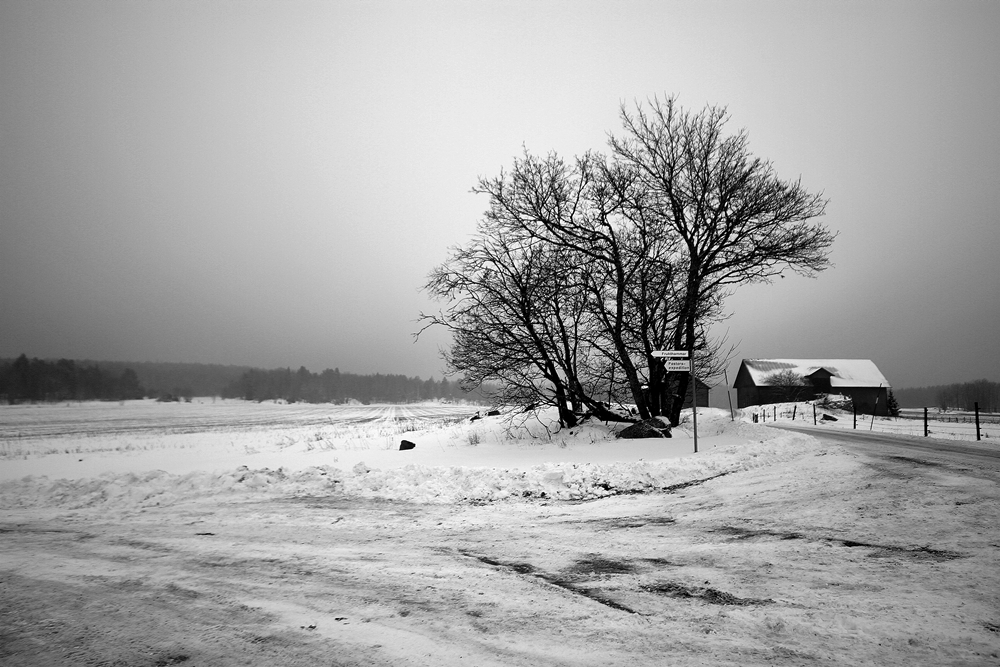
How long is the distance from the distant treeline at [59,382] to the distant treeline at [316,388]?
42246 millimetres

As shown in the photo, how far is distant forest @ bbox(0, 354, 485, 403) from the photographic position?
7431cm

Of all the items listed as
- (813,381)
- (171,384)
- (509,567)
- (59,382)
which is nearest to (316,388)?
(171,384)

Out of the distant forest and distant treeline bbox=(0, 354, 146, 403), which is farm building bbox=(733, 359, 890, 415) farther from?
distant treeline bbox=(0, 354, 146, 403)

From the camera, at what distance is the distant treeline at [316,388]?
148625mm

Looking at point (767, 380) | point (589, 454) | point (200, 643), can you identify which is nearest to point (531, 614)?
point (200, 643)

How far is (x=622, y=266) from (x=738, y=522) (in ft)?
40.1

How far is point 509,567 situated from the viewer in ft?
15.8

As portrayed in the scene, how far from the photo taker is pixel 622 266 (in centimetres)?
1734

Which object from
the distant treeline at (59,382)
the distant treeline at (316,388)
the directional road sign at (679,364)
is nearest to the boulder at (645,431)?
the directional road sign at (679,364)

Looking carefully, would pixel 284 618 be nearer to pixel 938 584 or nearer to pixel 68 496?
pixel 938 584

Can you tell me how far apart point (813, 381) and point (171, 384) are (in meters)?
185

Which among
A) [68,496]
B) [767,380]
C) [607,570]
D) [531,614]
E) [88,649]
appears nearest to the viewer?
[88,649]

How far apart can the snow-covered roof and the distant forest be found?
134ft

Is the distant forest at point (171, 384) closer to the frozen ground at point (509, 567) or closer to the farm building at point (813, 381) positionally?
the frozen ground at point (509, 567)
